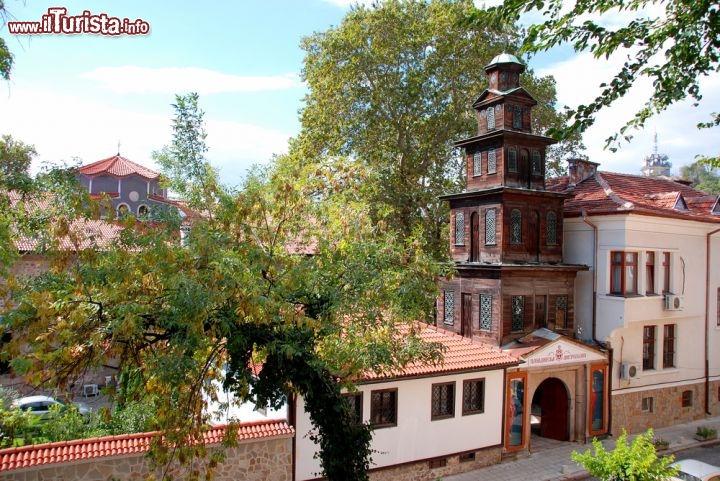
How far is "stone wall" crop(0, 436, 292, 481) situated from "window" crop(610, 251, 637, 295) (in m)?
11.9

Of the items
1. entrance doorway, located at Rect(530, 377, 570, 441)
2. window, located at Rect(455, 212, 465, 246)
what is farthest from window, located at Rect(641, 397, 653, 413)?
window, located at Rect(455, 212, 465, 246)

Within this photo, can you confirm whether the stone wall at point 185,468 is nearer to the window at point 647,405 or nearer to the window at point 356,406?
the window at point 356,406

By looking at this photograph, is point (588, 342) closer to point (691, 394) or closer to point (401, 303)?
point (691, 394)

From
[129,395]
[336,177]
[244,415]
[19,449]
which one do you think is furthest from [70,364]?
[244,415]

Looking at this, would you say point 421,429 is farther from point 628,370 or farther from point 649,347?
point 649,347

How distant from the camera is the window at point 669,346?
19.6 m

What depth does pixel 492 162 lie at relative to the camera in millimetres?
17781

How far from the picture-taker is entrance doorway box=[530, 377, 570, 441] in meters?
17.3

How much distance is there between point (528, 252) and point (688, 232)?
22.3 ft

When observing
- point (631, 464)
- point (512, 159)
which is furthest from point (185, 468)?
point (512, 159)

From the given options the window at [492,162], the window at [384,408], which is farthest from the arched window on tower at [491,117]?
the window at [384,408]

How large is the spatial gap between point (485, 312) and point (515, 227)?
9.43 ft

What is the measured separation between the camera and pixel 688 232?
19.6 meters

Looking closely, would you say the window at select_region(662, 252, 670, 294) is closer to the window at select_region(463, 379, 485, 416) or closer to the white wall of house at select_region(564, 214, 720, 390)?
the white wall of house at select_region(564, 214, 720, 390)
